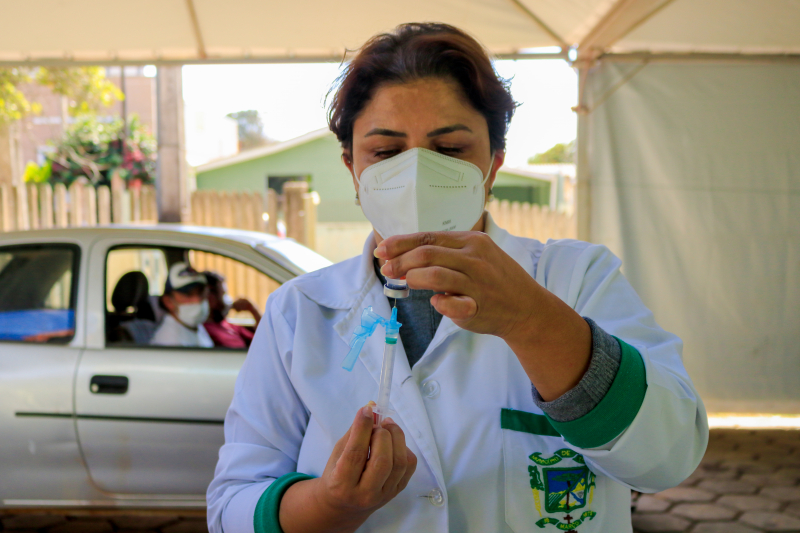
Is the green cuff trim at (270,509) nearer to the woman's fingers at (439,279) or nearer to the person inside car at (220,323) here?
the woman's fingers at (439,279)

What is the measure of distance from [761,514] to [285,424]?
3.66 meters

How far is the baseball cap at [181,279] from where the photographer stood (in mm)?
3572

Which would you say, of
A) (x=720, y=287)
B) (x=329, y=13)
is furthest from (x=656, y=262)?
(x=329, y=13)

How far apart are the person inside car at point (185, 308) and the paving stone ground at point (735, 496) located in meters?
2.72

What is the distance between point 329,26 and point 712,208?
284cm

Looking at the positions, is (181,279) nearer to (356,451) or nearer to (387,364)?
(387,364)

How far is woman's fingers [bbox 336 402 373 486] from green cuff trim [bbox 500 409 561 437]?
301 mm

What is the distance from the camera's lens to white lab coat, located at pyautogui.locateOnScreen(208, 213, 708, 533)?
1.14 metres

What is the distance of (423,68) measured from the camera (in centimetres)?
124

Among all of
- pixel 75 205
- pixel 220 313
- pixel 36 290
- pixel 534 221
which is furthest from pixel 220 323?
pixel 534 221

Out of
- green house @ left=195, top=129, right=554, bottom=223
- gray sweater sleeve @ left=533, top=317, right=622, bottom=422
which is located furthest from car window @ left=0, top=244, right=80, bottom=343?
green house @ left=195, top=129, right=554, bottom=223

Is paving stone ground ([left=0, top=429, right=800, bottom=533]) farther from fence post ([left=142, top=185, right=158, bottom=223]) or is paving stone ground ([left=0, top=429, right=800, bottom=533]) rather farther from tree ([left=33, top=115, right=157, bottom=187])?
tree ([left=33, top=115, right=157, bottom=187])

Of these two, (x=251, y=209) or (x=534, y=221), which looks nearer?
(x=251, y=209)

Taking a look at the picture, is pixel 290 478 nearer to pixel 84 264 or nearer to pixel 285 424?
pixel 285 424
